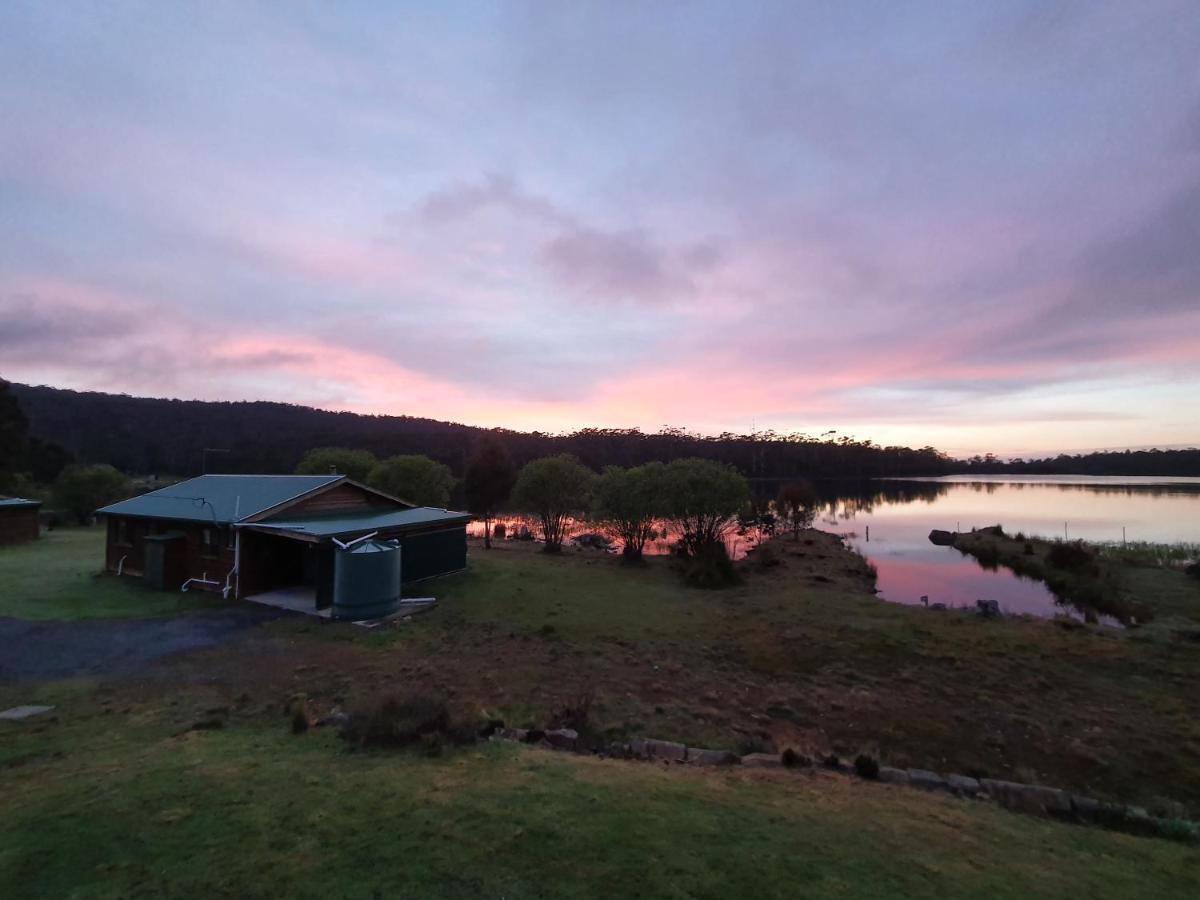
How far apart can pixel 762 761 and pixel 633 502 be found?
57.7 feet

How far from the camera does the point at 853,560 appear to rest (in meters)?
27.6

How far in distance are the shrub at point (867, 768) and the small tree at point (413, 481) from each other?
25.4 meters

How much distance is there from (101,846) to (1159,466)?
182m

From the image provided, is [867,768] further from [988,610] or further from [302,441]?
[302,441]

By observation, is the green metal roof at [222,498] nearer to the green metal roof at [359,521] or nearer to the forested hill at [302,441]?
the green metal roof at [359,521]

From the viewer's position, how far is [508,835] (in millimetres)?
4344

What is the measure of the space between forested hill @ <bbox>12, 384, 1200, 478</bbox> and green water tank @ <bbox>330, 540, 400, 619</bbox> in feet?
184

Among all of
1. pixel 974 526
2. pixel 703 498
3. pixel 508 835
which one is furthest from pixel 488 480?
pixel 974 526

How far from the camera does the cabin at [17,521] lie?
981 inches

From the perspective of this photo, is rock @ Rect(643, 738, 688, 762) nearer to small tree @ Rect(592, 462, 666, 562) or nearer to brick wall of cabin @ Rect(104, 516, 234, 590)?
brick wall of cabin @ Rect(104, 516, 234, 590)

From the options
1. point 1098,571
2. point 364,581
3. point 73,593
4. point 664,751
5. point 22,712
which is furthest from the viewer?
point 1098,571

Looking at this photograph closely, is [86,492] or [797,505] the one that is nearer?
[86,492]

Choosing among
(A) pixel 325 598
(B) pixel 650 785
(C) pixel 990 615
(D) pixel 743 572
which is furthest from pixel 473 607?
(C) pixel 990 615

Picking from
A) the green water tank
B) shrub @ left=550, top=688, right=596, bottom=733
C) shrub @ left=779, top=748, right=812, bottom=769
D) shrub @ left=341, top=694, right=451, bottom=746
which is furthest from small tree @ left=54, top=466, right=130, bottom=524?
shrub @ left=779, top=748, right=812, bottom=769
